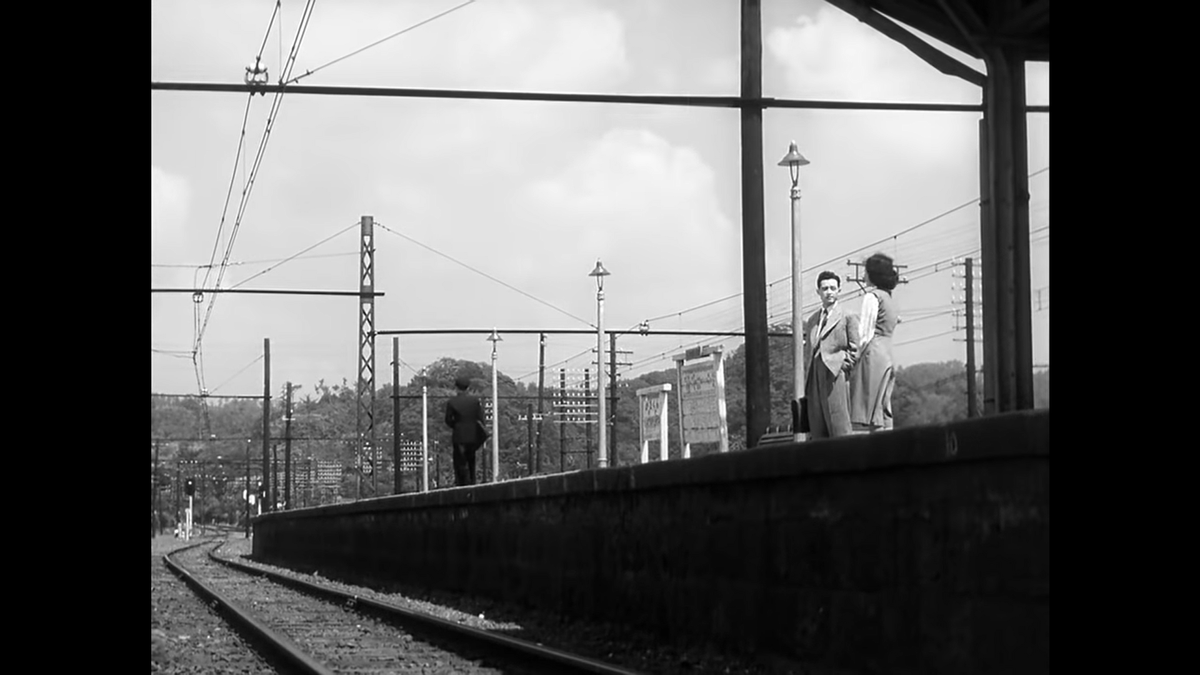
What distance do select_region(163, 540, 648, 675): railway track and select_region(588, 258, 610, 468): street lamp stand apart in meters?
11.1

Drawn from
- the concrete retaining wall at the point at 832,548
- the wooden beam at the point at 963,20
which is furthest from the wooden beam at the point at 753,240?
the wooden beam at the point at 963,20

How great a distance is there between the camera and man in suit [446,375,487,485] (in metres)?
17.8

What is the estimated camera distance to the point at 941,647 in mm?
6270

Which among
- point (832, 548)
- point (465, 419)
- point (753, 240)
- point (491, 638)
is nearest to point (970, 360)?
point (465, 419)

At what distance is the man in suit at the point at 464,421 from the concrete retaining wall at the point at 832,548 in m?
4.15

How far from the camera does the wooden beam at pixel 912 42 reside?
5187 mm

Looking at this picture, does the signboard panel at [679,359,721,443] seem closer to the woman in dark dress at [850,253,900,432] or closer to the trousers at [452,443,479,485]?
the trousers at [452,443,479,485]

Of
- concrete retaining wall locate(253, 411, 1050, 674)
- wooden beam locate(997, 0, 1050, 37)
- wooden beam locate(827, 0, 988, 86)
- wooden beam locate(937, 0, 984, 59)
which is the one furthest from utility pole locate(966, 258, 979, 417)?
wooden beam locate(997, 0, 1050, 37)

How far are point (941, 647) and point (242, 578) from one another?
22.8 meters

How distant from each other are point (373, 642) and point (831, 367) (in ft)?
19.5

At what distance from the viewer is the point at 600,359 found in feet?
A: 105
